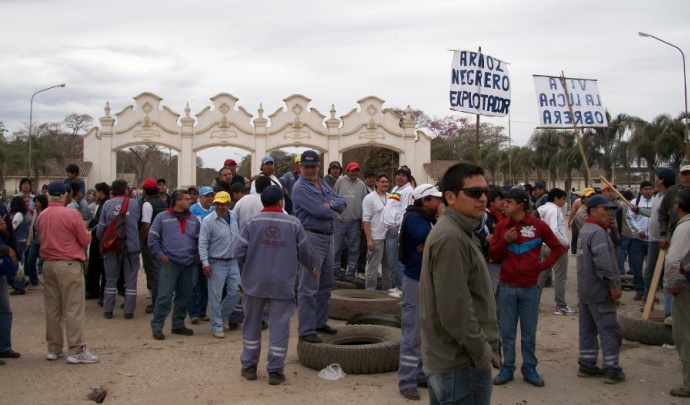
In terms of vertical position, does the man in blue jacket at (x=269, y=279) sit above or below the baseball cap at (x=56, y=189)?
below

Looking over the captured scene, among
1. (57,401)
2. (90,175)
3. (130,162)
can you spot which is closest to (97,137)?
(90,175)

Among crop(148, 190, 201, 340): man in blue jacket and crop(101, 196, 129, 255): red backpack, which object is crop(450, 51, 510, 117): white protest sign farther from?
crop(101, 196, 129, 255): red backpack

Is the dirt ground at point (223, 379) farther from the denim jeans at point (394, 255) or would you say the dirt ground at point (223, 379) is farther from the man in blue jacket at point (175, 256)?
the denim jeans at point (394, 255)

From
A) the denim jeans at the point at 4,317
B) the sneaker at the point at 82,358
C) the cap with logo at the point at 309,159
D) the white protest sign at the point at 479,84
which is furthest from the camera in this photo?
the white protest sign at the point at 479,84

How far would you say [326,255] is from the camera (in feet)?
24.7

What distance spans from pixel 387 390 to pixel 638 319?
12.6 feet

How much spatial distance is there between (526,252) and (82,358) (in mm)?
4931

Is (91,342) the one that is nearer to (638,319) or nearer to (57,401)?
(57,401)

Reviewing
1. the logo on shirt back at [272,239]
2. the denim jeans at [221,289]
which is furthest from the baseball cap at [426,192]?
the denim jeans at [221,289]

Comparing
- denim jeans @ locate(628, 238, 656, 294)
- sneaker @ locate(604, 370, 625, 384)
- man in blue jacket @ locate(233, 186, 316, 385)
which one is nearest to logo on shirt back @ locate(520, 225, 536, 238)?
sneaker @ locate(604, 370, 625, 384)

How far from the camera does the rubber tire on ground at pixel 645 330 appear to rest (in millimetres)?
7617

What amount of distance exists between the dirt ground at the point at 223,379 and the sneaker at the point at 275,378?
2.2 inches

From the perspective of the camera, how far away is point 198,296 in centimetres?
933

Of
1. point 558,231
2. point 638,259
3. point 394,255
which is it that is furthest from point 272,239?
point 638,259
